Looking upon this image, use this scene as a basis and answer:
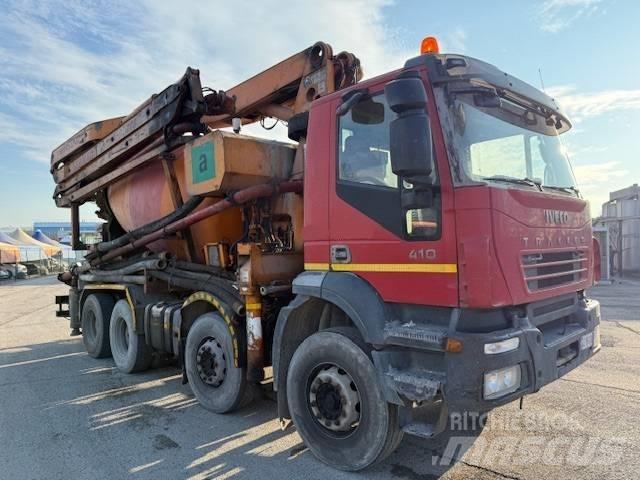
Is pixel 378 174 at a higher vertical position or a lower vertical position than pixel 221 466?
higher

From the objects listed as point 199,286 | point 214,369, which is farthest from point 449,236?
point 199,286

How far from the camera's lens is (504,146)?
143 inches

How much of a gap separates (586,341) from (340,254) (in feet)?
6.89

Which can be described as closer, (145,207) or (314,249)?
(314,249)

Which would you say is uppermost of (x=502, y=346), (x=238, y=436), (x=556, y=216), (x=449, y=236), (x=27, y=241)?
(x=27, y=241)

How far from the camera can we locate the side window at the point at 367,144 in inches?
141

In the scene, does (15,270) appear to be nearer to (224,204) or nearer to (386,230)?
(224,204)

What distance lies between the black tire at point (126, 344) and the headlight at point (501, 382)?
5.06 meters

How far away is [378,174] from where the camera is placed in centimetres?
363

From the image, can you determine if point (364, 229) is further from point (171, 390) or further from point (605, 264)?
point (605, 264)

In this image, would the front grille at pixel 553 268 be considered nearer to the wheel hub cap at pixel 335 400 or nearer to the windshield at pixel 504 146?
the windshield at pixel 504 146

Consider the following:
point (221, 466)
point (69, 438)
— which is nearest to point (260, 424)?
point (221, 466)

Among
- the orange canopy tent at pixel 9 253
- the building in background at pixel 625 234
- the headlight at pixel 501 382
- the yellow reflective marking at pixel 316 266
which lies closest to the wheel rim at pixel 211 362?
the yellow reflective marking at pixel 316 266

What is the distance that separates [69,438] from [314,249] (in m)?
2.89
